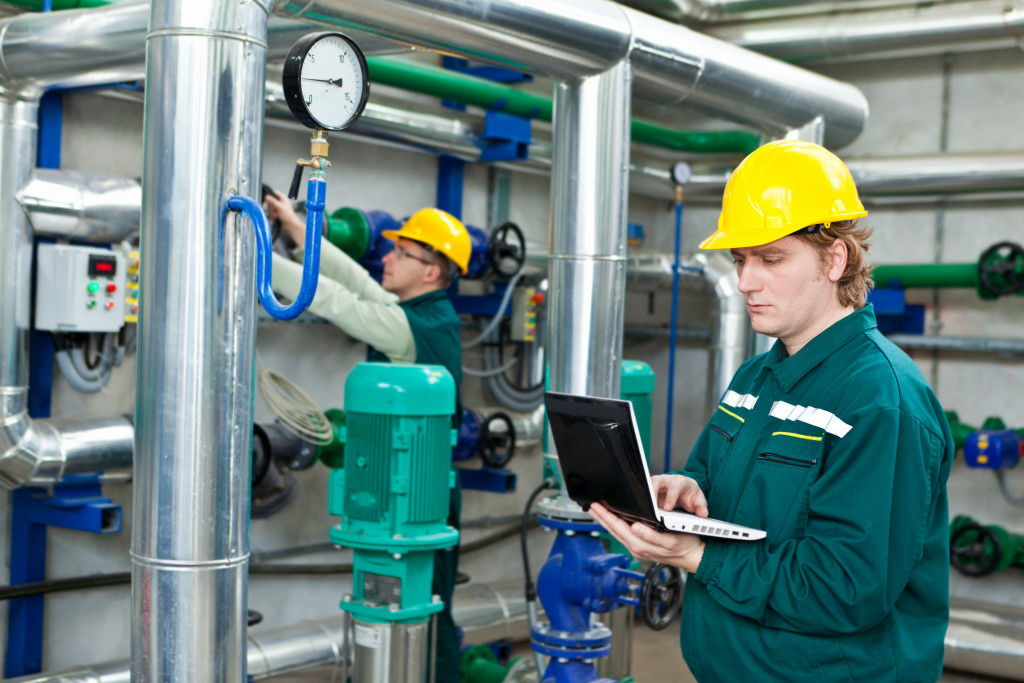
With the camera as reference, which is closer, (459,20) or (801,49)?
(459,20)

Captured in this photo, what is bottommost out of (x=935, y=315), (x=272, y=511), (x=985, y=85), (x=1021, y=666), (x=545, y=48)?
(x=1021, y=666)

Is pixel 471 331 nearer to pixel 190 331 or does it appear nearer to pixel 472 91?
pixel 472 91

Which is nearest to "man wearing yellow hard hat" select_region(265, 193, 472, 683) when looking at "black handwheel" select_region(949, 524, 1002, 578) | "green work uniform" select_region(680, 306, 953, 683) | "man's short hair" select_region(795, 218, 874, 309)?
"green work uniform" select_region(680, 306, 953, 683)

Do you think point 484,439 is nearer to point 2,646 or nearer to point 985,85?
point 2,646

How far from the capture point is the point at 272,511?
3.50 meters

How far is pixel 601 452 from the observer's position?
5.22 feet

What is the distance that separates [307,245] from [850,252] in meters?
0.88

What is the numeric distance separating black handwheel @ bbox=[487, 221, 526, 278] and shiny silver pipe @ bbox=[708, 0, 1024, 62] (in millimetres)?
1530

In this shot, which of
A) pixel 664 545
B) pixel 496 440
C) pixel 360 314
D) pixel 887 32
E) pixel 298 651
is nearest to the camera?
pixel 664 545

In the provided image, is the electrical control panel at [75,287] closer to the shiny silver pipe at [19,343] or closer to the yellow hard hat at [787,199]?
the shiny silver pipe at [19,343]

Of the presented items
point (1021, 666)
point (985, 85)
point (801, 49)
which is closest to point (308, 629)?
point (1021, 666)

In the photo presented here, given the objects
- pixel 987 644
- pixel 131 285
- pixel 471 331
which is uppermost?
pixel 131 285

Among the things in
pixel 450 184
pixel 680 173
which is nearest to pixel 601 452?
pixel 680 173

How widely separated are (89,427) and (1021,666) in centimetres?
334
